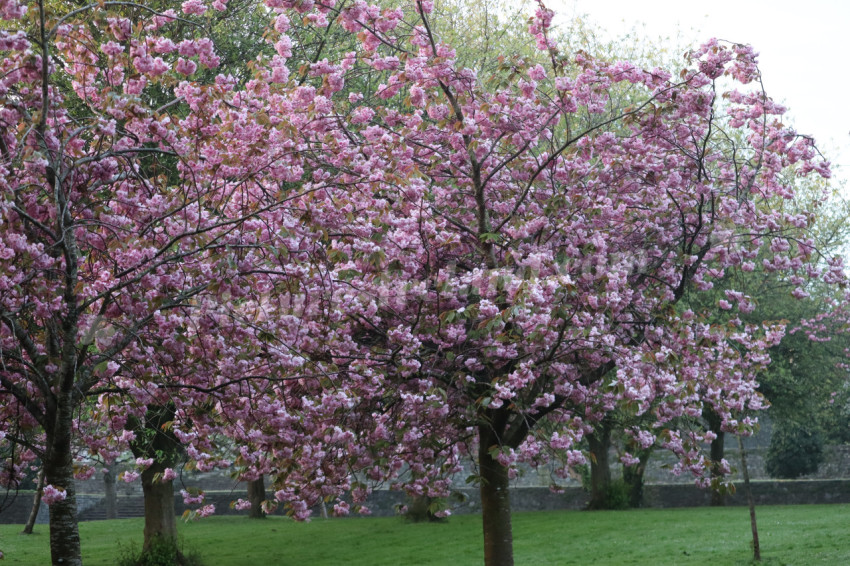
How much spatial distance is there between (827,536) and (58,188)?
18441 mm

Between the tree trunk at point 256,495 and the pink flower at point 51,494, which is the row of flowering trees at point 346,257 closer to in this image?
the pink flower at point 51,494

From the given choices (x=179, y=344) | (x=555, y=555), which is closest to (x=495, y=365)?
(x=179, y=344)

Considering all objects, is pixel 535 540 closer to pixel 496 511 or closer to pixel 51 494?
pixel 496 511

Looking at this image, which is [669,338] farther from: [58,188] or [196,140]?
[58,188]

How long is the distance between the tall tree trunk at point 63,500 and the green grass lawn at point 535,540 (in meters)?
13.2

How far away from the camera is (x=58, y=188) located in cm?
669

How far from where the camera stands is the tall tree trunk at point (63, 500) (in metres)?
7.19

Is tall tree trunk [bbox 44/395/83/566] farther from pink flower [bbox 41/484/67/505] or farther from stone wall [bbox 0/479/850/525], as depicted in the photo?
stone wall [bbox 0/479/850/525]

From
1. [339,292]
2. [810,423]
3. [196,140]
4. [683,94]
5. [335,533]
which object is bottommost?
[335,533]

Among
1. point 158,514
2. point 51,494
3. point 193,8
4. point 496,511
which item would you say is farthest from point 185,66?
point 158,514

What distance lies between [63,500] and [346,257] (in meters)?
3.45

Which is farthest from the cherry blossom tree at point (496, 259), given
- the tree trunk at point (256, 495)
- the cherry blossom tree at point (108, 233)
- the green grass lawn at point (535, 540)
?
the tree trunk at point (256, 495)

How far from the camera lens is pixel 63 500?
23.9ft

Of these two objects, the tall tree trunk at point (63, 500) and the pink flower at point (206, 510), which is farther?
the pink flower at point (206, 510)
